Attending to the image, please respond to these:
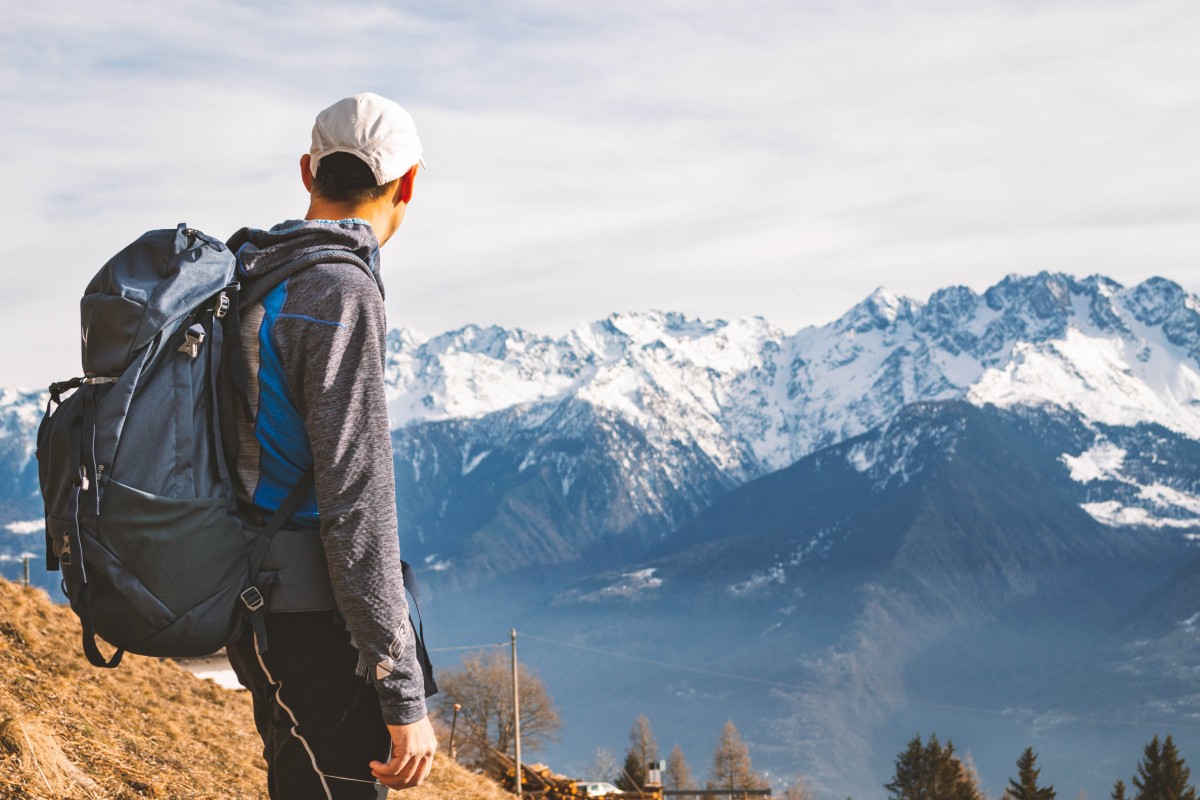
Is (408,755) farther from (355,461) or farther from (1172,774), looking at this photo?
(1172,774)

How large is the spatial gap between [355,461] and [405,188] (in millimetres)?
970

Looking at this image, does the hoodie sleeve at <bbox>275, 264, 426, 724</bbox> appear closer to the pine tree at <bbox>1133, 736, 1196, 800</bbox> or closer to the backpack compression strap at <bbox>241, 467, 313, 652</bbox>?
the backpack compression strap at <bbox>241, 467, 313, 652</bbox>

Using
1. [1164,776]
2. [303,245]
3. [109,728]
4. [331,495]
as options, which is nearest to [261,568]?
[331,495]

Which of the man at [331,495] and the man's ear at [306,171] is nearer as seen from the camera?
the man at [331,495]

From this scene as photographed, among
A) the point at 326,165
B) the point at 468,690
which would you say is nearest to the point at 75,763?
the point at 326,165

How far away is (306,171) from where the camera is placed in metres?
4.01

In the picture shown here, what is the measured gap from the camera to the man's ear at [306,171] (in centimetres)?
398

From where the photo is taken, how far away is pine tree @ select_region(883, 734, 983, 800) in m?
101

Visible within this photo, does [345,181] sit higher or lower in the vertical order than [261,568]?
higher

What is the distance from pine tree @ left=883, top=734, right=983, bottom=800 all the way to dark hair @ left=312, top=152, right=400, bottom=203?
327 ft

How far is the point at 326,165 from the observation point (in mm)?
3887

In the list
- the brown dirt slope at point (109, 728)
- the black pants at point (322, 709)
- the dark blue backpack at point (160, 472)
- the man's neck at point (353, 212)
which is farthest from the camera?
the brown dirt slope at point (109, 728)

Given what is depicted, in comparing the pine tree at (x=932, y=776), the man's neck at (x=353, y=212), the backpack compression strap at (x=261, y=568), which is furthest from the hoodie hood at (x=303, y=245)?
the pine tree at (x=932, y=776)

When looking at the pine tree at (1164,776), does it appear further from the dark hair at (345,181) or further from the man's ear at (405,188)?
the dark hair at (345,181)
